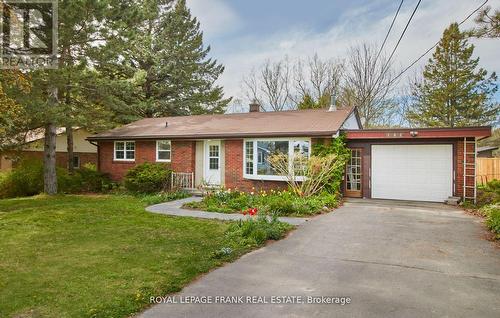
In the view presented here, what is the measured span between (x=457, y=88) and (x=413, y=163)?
19035 millimetres

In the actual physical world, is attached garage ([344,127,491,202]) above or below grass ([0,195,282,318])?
above

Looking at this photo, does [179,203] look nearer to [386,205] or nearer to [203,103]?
[386,205]

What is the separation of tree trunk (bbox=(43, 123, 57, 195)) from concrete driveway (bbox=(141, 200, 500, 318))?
1145 cm

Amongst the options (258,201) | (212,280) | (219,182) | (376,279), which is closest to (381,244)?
(376,279)

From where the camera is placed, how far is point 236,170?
1448cm

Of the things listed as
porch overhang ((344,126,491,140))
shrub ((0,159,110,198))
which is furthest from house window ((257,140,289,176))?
shrub ((0,159,110,198))

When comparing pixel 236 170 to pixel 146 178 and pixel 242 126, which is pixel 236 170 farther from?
pixel 146 178

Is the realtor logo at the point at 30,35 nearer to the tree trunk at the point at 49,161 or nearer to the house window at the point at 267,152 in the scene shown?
the tree trunk at the point at 49,161

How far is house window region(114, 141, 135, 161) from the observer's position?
17.0 metres

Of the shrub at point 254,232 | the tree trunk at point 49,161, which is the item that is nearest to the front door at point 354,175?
the shrub at point 254,232

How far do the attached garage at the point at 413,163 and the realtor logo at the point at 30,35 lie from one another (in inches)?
450

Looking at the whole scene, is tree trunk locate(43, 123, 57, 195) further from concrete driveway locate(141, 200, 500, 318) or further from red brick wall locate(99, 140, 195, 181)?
concrete driveway locate(141, 200, 500, 318)

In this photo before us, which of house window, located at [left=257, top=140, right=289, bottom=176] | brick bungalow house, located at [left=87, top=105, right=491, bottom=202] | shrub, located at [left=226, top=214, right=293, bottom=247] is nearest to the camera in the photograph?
shrub, located at [left=226, top=214, right=293, bottom=247]

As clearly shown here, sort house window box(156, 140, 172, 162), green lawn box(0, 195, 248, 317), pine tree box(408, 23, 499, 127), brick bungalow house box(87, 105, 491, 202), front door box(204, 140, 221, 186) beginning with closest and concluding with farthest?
green lawn box(0, 195, 248, 317), brick bungalow house box(87, 105, 491, 202), front door box(204, 140, 221, 186), house window box(156, 140, 172, 162), pine tree box(408, 23, 499, 127)
